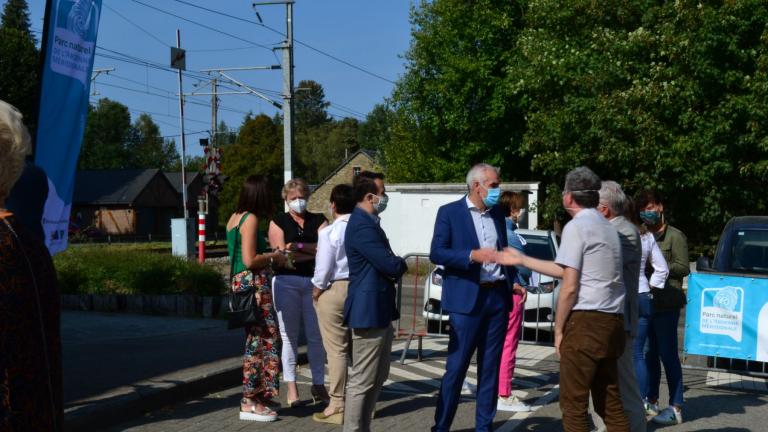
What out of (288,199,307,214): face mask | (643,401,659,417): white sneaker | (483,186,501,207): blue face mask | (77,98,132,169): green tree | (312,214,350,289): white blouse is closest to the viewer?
(483,186,501,207): blue face mask

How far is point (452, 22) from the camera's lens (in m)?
36.8

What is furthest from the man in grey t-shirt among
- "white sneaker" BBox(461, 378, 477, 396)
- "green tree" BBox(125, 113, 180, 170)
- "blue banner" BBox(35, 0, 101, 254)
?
"green tree" BBox(125, 113, 180, 170)

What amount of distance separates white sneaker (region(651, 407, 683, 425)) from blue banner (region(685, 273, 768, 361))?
Answer: 1.83m

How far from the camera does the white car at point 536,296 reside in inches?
425

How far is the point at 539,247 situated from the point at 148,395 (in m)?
8.24

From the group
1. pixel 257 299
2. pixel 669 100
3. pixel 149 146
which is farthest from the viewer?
Result: pixel 149 146

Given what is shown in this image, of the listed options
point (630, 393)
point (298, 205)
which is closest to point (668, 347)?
point (630, 393)

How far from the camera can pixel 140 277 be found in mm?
14523

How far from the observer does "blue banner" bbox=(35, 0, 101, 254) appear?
7.08 m

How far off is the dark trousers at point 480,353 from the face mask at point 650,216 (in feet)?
5.49

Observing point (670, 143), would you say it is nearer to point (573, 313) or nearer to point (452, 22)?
point (452, 22)

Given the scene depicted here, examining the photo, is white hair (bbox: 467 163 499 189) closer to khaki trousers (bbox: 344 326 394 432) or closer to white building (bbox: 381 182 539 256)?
khaki trousers (bbox: 344 326 394 432)

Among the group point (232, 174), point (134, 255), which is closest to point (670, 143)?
point (134, 255)

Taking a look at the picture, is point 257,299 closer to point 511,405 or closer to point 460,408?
point 460,408
